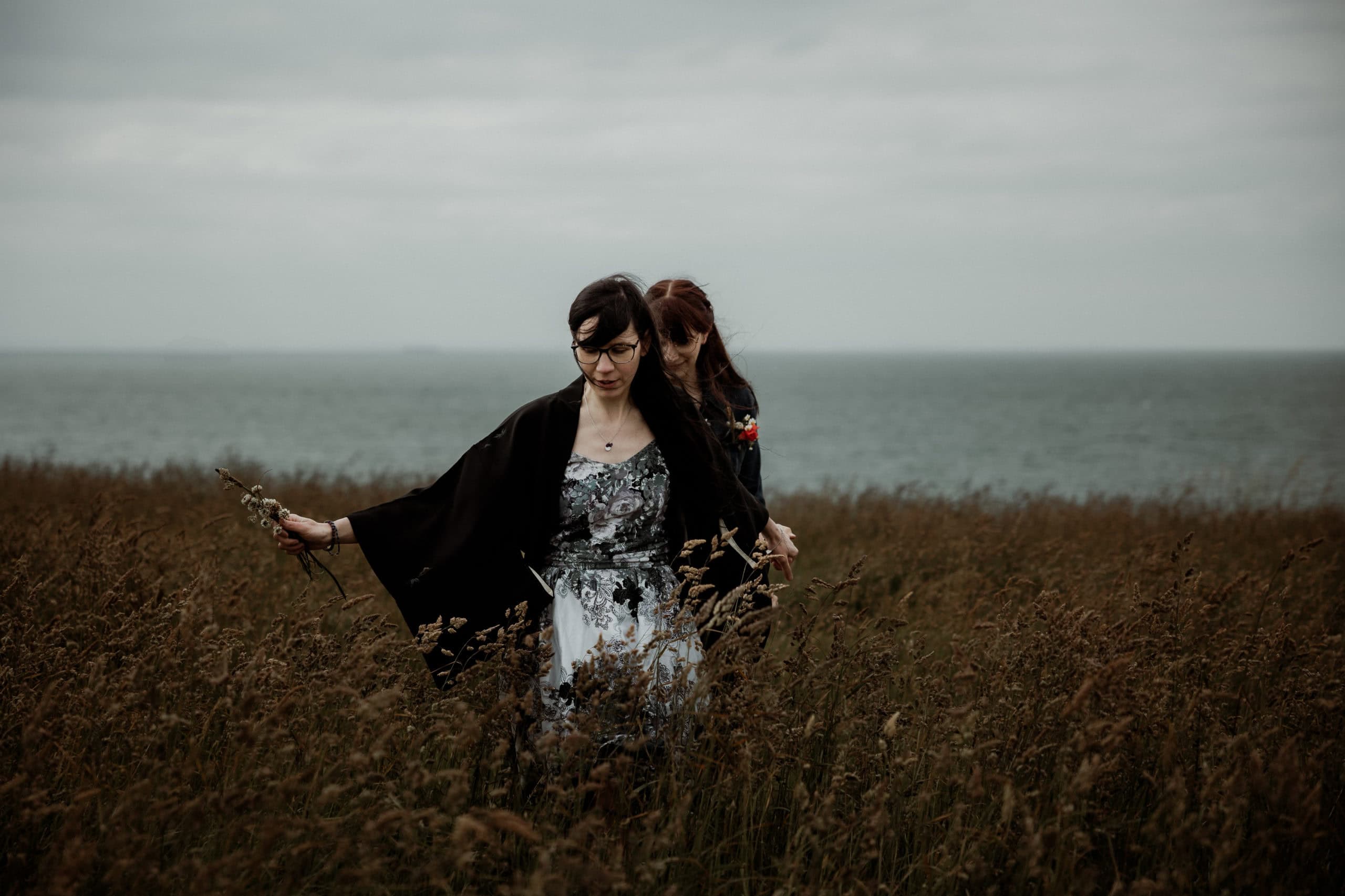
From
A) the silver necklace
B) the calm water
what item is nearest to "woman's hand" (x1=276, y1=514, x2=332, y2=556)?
the silver necklace

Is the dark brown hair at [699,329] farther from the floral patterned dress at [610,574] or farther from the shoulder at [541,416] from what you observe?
the floral patterned dress at [610,574]

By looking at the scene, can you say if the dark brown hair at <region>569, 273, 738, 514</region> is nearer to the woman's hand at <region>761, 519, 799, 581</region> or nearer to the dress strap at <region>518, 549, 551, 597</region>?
the dress strap at <region>518, 549, 551, 597</region>

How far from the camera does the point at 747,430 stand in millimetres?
4359

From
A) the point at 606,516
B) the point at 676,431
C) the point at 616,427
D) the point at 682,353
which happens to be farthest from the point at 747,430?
the point at 606,516

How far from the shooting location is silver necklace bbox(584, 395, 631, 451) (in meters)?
3.41

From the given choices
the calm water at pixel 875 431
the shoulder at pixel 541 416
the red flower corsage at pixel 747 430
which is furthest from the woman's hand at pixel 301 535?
the calm water at pixel 875 431

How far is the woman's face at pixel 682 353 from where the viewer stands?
4363mm

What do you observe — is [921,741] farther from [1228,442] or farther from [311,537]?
[1228,442]

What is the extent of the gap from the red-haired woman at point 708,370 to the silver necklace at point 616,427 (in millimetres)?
728

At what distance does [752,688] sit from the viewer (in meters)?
2.87

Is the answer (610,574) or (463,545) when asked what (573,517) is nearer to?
(610,574)

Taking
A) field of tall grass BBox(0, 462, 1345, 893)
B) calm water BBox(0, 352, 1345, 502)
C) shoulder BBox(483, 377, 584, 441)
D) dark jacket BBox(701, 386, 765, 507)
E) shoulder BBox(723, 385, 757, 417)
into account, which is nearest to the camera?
field of tall grass BBox(0, 462, 1345, 893)

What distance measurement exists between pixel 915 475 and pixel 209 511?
26.6m

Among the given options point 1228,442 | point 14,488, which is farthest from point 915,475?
point 14,488
